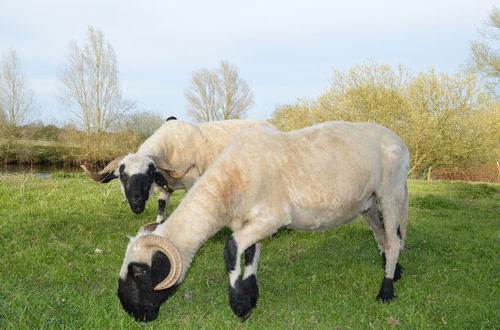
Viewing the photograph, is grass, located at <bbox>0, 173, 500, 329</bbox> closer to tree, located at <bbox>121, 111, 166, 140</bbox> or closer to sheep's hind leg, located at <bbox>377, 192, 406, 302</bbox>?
sheep's hind leg, located at <bbox>377, 192, 406, 302</bbox>

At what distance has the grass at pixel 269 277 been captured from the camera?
4270 mm

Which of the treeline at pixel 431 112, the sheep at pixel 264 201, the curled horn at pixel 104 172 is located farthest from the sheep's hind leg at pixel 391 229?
the treeline at pixel 431 112

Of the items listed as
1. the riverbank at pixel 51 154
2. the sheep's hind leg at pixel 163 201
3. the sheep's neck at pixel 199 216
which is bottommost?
the riverbank at pixel 51 154

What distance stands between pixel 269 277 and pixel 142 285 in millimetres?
2355

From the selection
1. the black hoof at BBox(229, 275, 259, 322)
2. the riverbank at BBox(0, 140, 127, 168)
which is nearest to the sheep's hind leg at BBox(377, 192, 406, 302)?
the black hoof at BBox(229, 275, 259, 322)

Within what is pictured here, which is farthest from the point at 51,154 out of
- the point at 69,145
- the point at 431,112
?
the point at 431,112

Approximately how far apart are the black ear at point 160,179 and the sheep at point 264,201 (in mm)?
3185

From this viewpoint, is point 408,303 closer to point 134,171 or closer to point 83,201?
point 134,171

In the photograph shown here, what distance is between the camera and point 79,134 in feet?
117

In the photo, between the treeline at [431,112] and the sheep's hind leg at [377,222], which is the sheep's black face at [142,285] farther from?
the treeline at [431,112]

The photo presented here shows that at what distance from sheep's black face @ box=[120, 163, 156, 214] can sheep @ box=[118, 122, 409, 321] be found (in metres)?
2.99

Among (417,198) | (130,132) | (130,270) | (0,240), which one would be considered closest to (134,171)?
(0,240)

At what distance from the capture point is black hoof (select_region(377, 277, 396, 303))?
5078mm

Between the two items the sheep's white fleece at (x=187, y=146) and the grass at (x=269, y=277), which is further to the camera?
the sheep's white fleece at (x=187, y=146)
